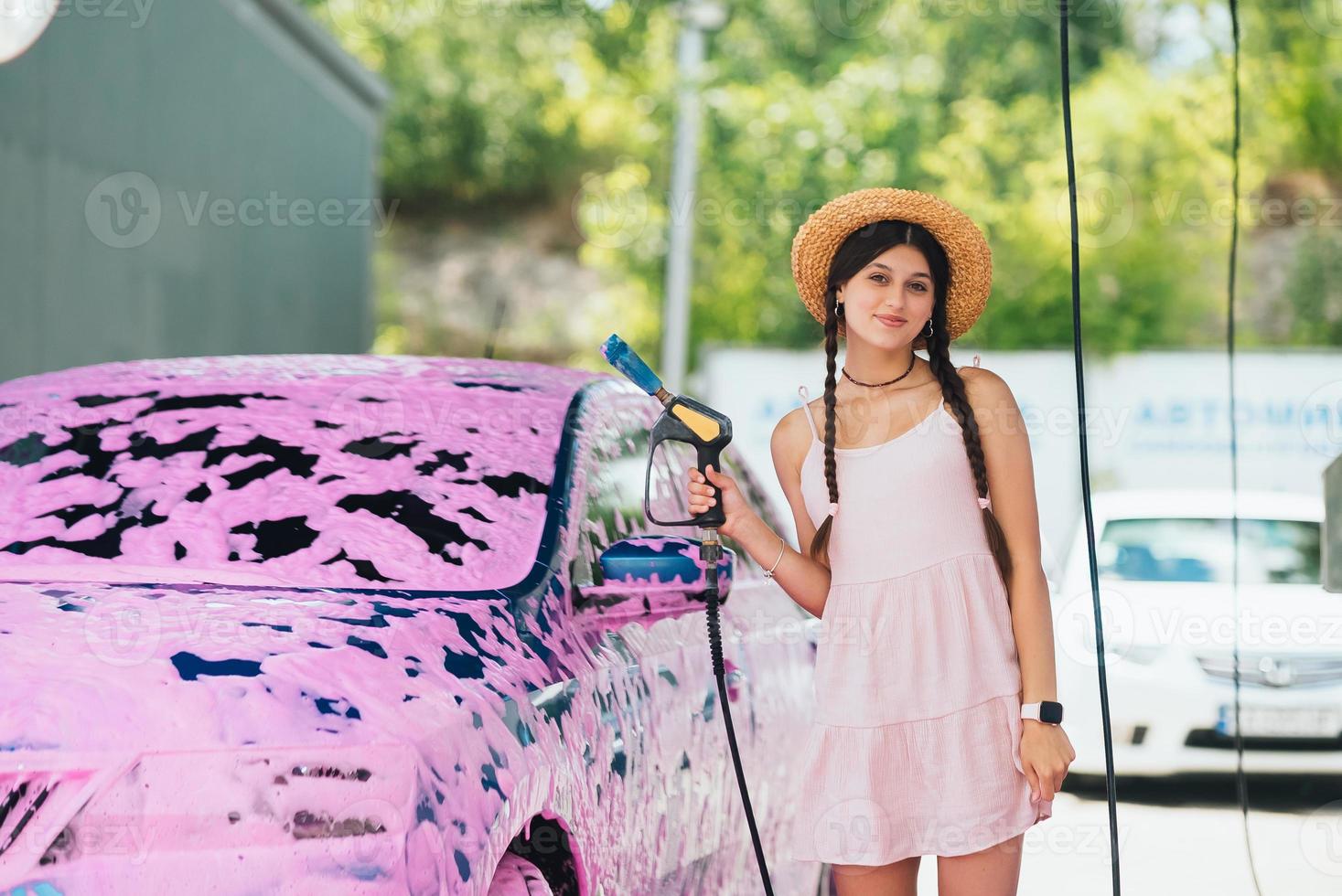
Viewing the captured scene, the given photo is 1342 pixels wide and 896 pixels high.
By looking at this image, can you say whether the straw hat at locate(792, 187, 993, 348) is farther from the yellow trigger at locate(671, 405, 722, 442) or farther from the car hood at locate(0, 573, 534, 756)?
the car hood at locate(0, 573, 534, 756)

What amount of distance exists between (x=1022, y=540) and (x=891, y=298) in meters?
0.50

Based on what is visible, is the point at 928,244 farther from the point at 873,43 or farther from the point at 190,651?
the point at 873,43

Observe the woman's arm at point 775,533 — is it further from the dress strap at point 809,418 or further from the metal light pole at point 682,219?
the metal light pole at point 682,219

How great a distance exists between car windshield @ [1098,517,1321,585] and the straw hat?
5956 millimetres

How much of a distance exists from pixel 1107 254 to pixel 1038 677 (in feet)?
79.9

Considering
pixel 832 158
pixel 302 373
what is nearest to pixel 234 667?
pixel 302 373

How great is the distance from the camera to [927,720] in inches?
122

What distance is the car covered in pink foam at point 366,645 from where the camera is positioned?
92.6 inches

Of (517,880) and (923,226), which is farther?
(923,226)

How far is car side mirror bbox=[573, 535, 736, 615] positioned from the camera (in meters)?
3.30

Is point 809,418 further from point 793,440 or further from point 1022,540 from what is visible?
point 1022,540
